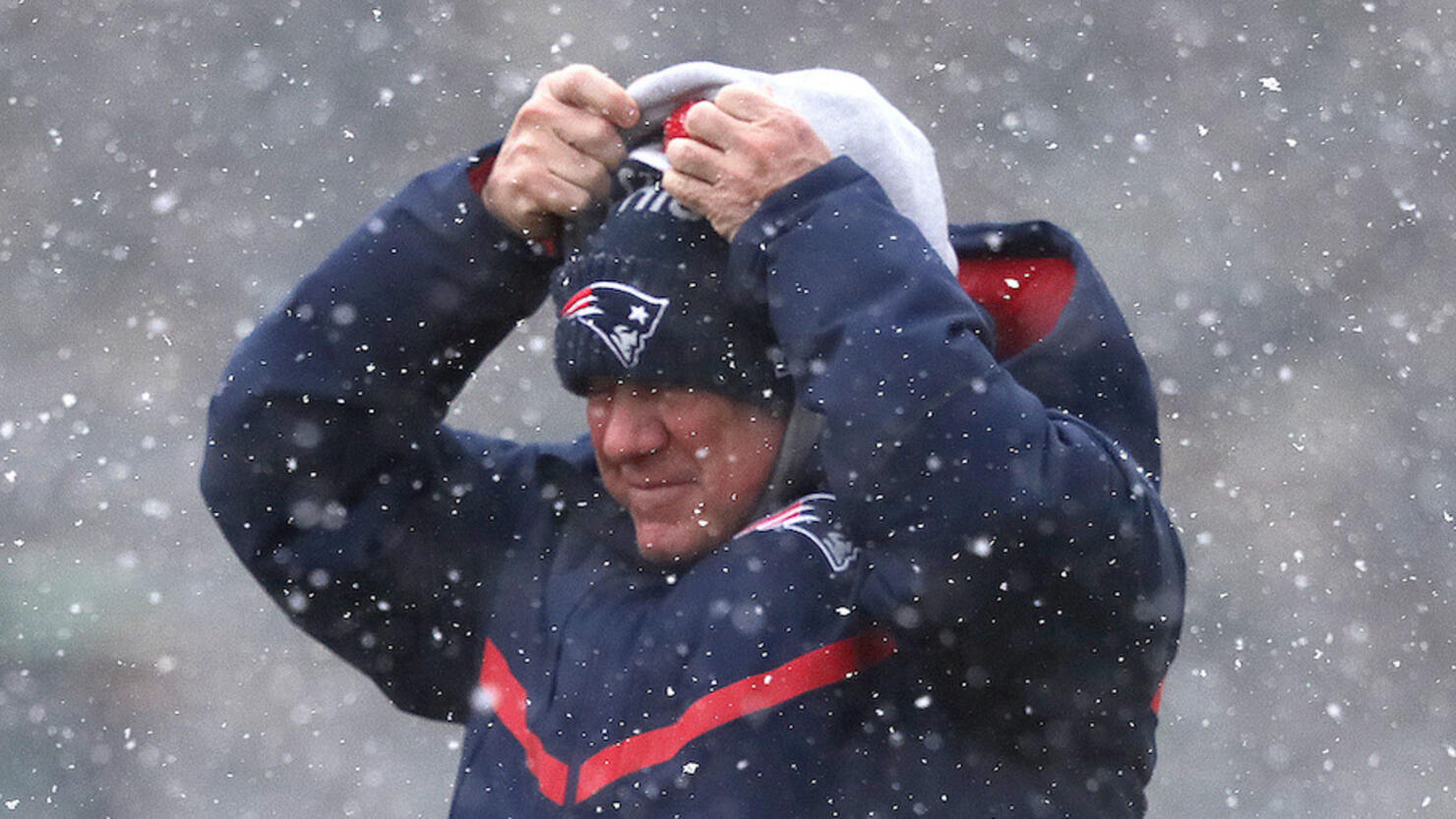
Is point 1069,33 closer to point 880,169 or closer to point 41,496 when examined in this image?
point 41,496

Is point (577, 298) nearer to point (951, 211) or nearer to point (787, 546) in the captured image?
point (787, 546)

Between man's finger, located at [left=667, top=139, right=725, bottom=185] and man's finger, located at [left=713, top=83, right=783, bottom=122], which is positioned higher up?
man's finger, located at [left=713, top=83, right=783, bottom=122]

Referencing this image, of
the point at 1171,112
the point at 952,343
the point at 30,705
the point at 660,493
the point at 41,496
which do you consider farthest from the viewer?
the point at 1171,112

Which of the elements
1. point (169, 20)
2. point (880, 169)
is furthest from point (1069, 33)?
point (880, 169)

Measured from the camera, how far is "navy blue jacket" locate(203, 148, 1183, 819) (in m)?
1.50

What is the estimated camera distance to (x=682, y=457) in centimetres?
170

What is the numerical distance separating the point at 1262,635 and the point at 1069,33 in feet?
8.78

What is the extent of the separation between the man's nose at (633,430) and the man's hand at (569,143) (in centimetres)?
18

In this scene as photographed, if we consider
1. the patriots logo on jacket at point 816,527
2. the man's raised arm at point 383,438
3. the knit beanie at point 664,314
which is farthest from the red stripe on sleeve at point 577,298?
the patriots logo on jacket at point 816,527

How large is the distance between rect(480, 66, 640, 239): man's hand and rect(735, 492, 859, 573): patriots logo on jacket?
317 millimetres

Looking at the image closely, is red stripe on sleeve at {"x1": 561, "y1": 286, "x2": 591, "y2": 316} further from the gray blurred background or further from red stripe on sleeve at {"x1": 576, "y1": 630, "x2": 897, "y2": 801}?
the gray blurred background

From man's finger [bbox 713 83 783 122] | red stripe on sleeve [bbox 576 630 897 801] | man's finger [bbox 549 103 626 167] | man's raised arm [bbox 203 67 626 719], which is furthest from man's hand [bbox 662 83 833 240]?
red stripe on sleeve [bbox 576 630 897 801]

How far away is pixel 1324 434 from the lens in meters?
7.02

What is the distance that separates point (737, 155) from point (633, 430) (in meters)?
0.25
